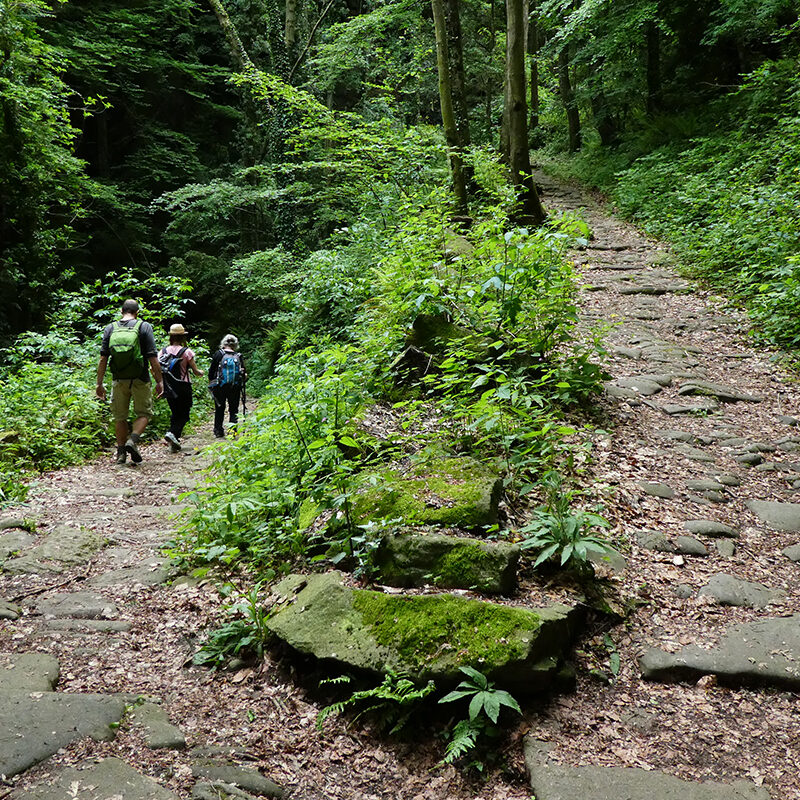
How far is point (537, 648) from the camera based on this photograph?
2.72 metres

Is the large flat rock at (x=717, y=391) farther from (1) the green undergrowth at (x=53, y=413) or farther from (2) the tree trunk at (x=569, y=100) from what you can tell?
(2) the tree trunk at (x=569, y=100)

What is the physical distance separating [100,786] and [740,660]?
3001mm

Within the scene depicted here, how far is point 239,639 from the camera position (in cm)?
344

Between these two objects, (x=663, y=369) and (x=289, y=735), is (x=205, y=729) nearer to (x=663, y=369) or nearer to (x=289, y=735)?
(x=289, y=735)

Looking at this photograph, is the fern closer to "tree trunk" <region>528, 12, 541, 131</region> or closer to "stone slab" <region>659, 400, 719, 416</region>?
"stone slab" <region>659, 400, 719, 416</region>

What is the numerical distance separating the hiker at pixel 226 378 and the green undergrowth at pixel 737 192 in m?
8.15

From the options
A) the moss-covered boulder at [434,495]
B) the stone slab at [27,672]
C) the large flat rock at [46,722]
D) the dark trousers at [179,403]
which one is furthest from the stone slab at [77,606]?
the dark trousers at [179,403]

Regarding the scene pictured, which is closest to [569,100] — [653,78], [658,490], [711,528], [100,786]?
[653,78]

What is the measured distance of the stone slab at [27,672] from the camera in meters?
2.88

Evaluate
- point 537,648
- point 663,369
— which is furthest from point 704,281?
point 537,648

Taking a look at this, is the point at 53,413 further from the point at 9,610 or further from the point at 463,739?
the point at 463,739

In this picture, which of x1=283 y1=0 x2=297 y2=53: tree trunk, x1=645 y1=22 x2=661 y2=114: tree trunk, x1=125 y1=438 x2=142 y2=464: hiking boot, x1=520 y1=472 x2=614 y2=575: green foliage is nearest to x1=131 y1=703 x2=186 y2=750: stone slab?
x1=520 y1=472 x2=614 y2=575: green foliage

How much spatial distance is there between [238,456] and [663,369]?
5.07 meters

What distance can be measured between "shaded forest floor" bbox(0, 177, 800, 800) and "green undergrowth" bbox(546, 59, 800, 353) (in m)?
3.03
